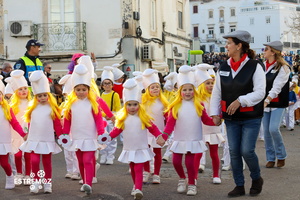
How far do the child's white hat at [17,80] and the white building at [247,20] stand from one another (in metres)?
84.5

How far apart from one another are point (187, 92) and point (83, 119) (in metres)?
1.47

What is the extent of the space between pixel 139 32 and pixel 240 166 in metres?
17.2

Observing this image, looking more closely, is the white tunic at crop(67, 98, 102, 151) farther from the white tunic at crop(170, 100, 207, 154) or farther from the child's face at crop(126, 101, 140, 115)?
the white tunic at crop(170, 100, 207, 154)

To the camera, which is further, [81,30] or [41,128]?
[81,30]

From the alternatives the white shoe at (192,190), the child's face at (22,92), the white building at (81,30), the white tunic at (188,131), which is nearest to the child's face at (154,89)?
the white tunic at (188,131)

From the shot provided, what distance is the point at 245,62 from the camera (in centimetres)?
731

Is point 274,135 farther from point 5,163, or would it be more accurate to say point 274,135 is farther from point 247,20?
point 247,20

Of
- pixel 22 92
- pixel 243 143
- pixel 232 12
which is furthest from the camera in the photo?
pixel 232 12

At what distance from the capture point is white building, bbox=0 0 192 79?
942 inches

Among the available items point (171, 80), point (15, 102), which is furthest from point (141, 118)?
point (171, 80)

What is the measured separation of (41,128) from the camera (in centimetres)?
800

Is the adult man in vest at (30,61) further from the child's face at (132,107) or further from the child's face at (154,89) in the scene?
the child's face at (132,107)

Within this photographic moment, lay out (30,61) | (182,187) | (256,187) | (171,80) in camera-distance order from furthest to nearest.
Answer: (171,80)
(30,61)
(182,187)
(256,187)

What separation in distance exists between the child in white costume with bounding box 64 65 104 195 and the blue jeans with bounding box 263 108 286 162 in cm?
324
